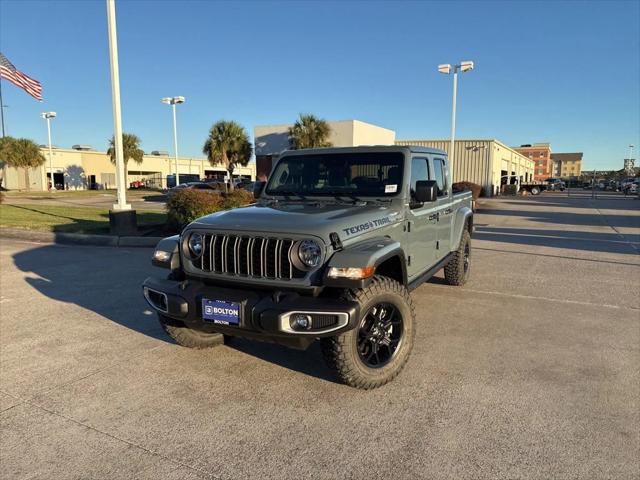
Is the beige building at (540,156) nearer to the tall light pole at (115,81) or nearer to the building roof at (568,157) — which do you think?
the building roof at (568,157)

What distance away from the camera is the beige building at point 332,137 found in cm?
3425

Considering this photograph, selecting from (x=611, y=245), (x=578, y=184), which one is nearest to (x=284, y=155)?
(x=611, y=245)

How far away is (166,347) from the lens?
4.44 meters

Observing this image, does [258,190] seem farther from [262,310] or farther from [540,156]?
[540,156]

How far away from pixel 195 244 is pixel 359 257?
142cm

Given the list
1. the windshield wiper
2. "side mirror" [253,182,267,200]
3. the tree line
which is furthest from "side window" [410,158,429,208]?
the tree line

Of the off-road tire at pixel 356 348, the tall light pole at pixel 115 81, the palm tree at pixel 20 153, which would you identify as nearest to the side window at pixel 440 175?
the off-road tire at pixel 356 348

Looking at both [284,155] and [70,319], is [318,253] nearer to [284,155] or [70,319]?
[284,155]

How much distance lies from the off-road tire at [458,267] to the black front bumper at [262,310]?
3.76m

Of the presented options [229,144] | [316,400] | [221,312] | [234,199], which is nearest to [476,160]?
[229,144]

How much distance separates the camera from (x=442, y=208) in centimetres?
552

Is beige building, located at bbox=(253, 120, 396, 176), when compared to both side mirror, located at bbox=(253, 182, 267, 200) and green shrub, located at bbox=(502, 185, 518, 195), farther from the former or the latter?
side mirror, located at bbox=(253, 182, 267, 200)

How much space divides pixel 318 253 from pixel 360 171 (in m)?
1.60

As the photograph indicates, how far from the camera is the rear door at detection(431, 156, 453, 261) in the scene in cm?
542
